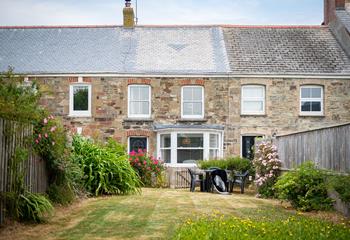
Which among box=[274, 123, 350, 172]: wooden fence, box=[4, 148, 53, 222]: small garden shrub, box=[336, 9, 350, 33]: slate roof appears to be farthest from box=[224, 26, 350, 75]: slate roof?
box=[4, 148, 53, 222]: small garden shrub

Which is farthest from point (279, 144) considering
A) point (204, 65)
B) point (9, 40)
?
point (9, 40)

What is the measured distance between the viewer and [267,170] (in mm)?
18516

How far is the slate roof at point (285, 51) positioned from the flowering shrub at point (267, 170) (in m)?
9.26

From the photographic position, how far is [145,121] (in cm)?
2778

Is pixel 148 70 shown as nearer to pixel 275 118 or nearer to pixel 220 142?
pixel 220 142

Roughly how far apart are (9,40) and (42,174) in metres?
20.8

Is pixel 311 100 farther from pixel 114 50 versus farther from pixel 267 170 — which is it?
pixel 114 50

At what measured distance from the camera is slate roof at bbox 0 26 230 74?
93.0 feet

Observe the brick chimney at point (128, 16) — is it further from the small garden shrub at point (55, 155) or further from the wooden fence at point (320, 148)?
the small garden shrub at point (55, 155)

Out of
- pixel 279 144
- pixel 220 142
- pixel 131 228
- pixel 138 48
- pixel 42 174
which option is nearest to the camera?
pixel 131 228

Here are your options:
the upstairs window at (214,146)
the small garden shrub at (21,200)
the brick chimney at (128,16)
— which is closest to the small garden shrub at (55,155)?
the small garden shrub at (21,200)

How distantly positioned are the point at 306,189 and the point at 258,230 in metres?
4.85

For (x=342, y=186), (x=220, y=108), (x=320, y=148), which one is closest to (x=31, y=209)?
(x=342, y=186)

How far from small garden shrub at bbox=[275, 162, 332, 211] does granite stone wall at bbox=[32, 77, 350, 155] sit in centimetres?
1335
